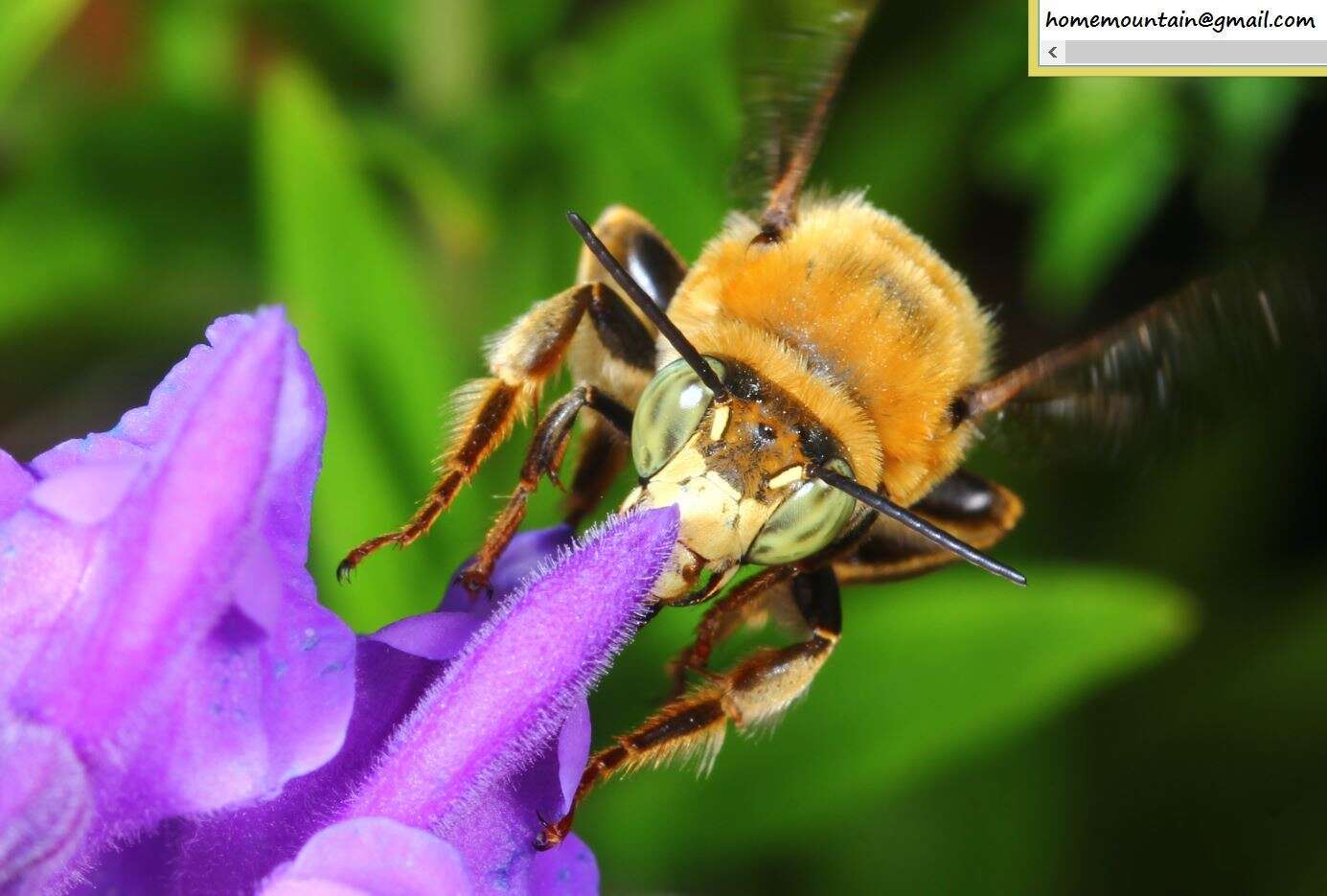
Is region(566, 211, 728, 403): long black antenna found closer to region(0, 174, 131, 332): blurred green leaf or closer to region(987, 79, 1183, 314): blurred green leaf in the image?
region(987, 79, 1183, 314): blurred green leaf

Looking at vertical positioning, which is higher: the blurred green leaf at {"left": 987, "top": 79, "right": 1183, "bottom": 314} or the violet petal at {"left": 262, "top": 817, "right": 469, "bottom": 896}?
the violet petal at {"left": 262, "top": 817, "right": 469, "bottom": 896}

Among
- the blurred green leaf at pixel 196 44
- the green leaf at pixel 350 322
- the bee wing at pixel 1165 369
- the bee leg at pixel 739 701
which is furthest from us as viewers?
the blurred green leaf at pixel 196 44

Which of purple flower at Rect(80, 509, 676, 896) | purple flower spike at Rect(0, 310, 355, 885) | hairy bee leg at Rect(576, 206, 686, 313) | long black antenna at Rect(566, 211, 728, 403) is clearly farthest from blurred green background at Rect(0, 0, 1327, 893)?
purple flower spike at Rect(0, 310, 355, 885)

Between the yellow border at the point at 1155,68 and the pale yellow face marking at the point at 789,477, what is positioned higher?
the pale yellow face marking at the point at 789,477

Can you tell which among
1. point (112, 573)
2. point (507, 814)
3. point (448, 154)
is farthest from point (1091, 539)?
point (112, 573)

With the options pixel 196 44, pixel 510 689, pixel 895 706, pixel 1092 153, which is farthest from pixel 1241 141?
pixel 510 689

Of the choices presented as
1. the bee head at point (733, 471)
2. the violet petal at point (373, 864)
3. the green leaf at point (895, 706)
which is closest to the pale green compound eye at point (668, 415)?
the bee head at point (733, 471)

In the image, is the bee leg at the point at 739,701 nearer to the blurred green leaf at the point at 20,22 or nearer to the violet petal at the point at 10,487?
the violet petal at the point at 10,487
